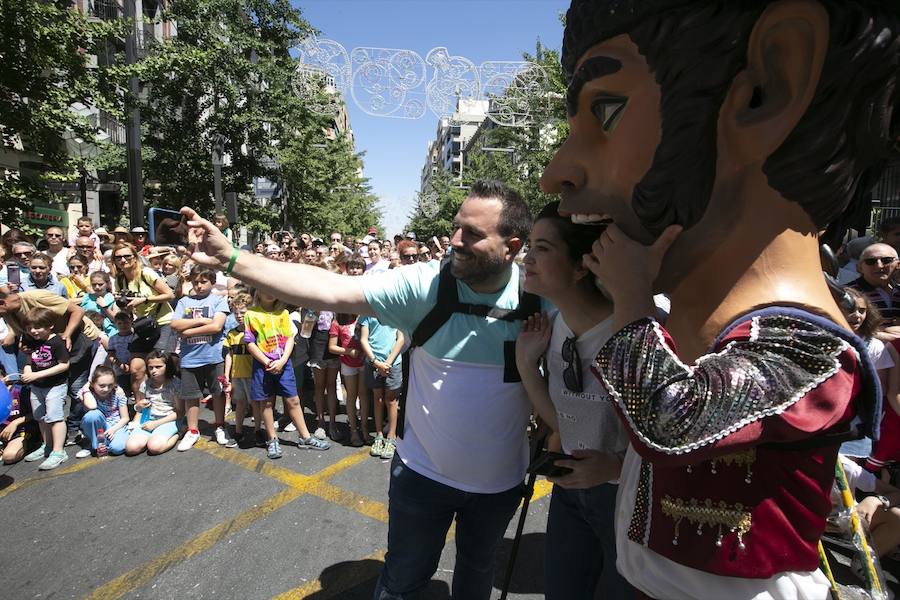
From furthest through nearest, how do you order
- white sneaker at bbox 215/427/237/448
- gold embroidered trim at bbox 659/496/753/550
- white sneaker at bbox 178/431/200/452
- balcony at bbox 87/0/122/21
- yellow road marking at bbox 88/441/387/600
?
balcony at bbox 87/0/122/21, white sneaker at bbox 215/427/237/448, white sneaker at bbox 178/431/200/452, yellow road marking at bbox 88/441/387/600, gold embroidered trim at bbox 659/496/753/550

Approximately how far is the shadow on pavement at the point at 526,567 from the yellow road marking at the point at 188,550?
5.58ft

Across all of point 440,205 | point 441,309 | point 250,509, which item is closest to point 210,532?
point 250,509

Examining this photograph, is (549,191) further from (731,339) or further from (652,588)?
(652,588)

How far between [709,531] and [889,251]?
497 centimetres

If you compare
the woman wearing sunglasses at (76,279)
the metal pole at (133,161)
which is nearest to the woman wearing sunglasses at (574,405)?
the woman wearing sunglasses at (76,279)

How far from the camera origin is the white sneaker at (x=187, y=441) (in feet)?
16.4

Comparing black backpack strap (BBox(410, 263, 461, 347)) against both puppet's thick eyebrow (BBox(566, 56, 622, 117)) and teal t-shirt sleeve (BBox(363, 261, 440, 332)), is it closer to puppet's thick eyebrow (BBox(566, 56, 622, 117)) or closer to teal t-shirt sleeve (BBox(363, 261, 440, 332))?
teal t-shirt sleeve (BBox(363, 261, 440, 332))

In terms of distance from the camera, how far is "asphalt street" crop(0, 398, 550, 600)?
304cm

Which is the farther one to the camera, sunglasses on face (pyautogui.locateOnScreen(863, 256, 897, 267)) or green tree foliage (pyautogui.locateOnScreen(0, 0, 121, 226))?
green tree foliage (pyautogui.locateOnScreen(0, 0, 121, 226))

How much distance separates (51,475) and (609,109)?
5.40 m

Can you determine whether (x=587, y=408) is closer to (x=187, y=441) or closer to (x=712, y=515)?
(x=712, y=515)

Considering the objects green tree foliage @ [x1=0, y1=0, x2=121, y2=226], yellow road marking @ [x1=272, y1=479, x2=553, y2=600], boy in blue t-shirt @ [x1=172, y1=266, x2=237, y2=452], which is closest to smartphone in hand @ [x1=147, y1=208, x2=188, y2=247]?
yellow road marking @ [x1=272, y1=479, x2=553, y2=600]

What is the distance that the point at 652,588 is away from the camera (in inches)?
40.4

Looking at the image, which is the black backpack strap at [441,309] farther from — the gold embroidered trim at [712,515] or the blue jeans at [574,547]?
the gold embroidered trim at [712,515]
